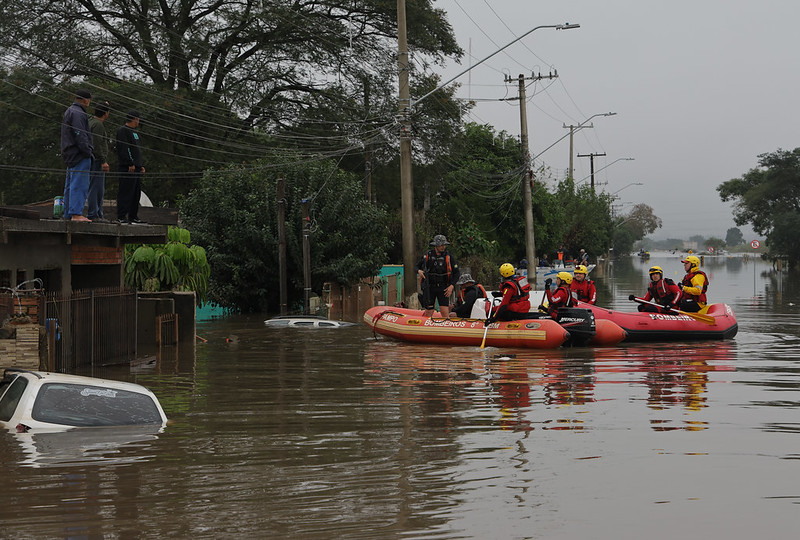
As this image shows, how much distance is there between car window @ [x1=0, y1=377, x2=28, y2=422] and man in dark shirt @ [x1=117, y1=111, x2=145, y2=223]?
20.8ft

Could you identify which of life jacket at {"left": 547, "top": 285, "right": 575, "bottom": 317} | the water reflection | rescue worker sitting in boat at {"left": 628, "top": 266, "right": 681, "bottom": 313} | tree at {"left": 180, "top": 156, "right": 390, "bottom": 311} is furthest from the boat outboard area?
rescue worker sitting in boat at {"left": 628, "top": 266, "right": 681, "bottom": 313}

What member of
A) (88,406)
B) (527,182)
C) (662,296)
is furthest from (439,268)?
(527,182)

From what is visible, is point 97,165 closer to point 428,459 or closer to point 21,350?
point 21,350

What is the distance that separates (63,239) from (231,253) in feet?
46.6

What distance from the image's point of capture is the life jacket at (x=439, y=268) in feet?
72.4

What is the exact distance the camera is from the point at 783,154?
88.9 meters

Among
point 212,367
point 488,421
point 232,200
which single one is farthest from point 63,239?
point 232,200

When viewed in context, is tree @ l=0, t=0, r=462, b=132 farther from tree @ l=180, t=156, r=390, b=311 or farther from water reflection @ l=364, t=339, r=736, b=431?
water reflection @ l=364, t=339, r=736, b=431

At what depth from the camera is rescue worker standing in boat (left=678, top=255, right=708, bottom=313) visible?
2223 cm

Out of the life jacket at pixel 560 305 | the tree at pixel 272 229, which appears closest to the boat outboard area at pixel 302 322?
the tree at pixel 272 229

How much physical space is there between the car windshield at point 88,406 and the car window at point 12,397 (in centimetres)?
25

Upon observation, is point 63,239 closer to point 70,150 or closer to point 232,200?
point 70,150

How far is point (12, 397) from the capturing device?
1012 cm

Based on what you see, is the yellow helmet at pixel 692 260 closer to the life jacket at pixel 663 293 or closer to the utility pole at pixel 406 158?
the life jacket at pixel 663 293
